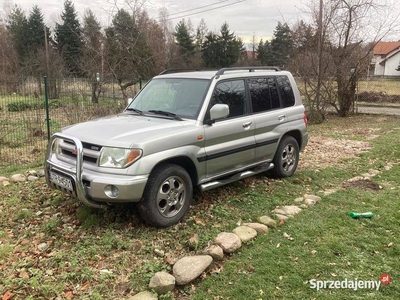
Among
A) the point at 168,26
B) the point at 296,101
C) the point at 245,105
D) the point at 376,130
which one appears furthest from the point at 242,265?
the point at 168,26

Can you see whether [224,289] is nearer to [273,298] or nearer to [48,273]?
[273,298]

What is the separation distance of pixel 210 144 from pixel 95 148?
1.50 m

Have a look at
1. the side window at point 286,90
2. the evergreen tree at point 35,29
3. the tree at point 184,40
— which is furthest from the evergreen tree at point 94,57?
the tree at point 184,40

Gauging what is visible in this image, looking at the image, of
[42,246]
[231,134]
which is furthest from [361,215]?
[42,246]

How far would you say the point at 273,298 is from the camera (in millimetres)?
3008

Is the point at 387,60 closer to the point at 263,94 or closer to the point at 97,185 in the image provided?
the point at 263,94

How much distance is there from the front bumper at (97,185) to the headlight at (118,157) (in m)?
0.12

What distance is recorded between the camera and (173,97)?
4996 mm

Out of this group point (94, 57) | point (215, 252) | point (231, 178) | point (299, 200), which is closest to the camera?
point (215, 252)

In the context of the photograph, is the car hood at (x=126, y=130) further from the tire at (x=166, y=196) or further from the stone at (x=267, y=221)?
the stone at (x=267, y=221)

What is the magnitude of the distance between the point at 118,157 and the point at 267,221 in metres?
2.03

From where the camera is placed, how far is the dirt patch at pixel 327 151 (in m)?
7.57

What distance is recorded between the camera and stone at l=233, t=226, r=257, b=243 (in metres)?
3.97

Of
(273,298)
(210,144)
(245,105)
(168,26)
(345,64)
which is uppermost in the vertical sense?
(168,26)
